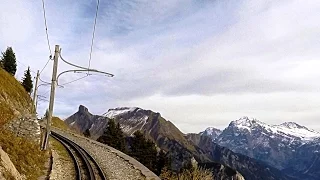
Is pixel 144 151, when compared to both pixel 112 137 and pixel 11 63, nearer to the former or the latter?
pixel 112 137

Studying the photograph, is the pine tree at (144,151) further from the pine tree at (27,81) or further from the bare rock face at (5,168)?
the bare rock face at (5,168)

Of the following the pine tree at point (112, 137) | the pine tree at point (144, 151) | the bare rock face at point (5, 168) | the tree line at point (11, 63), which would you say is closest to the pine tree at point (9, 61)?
the tree line at point (11, 63)

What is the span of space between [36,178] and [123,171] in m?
8.12

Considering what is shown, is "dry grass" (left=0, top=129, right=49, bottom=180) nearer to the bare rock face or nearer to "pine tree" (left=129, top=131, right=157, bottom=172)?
the bare rock face

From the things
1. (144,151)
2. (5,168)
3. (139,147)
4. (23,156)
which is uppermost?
(139,147)

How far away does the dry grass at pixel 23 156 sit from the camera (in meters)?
17.9

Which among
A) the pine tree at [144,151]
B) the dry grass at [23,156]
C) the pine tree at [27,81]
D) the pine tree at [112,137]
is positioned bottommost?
the dry grass at [23,156]

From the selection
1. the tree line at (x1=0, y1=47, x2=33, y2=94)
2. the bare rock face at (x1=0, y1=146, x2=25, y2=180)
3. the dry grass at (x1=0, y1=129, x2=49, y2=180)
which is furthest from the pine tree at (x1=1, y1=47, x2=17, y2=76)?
the bare rock face at (x1=0, y1=146, x2=25, y2=180)

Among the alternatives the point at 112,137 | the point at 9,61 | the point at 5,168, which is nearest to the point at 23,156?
the point at 5,168

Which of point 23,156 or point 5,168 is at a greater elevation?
point 23,156

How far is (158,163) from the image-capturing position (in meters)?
80.7

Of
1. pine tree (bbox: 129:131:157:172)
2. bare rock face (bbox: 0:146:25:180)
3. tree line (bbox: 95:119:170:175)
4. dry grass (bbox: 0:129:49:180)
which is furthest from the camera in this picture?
pine tree (bbox: 129:131:157:172)

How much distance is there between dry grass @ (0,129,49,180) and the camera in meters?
17.9

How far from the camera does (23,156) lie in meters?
19.3
